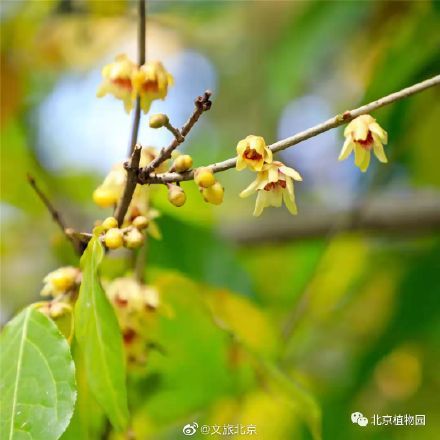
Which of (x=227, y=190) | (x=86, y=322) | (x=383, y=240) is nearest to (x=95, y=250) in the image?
(x=86, y=322)

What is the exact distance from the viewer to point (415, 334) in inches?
57.4

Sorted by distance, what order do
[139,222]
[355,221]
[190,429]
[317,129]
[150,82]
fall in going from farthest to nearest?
[355,221] < [190,429] < [150,82] < [139,222] < [317,129]

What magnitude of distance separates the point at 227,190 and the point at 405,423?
59.0 inches

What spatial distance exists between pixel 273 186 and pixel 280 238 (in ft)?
3.48

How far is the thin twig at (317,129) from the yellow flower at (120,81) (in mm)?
190

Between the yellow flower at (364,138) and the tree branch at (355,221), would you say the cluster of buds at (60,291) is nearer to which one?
the yellow flower at (364,138)

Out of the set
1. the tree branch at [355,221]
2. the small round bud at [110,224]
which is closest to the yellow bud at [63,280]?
the small round bud at [110,224]

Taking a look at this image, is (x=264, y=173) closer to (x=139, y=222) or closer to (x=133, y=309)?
(x=139, y=222)

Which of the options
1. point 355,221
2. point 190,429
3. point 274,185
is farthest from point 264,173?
point 355,221

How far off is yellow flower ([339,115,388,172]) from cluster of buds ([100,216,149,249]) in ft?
0.68

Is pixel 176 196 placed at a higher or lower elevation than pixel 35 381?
higher

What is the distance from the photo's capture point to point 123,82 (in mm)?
856

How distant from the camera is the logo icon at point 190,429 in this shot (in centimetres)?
111

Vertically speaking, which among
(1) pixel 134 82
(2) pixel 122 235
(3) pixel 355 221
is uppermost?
(3) pixel 355 221
